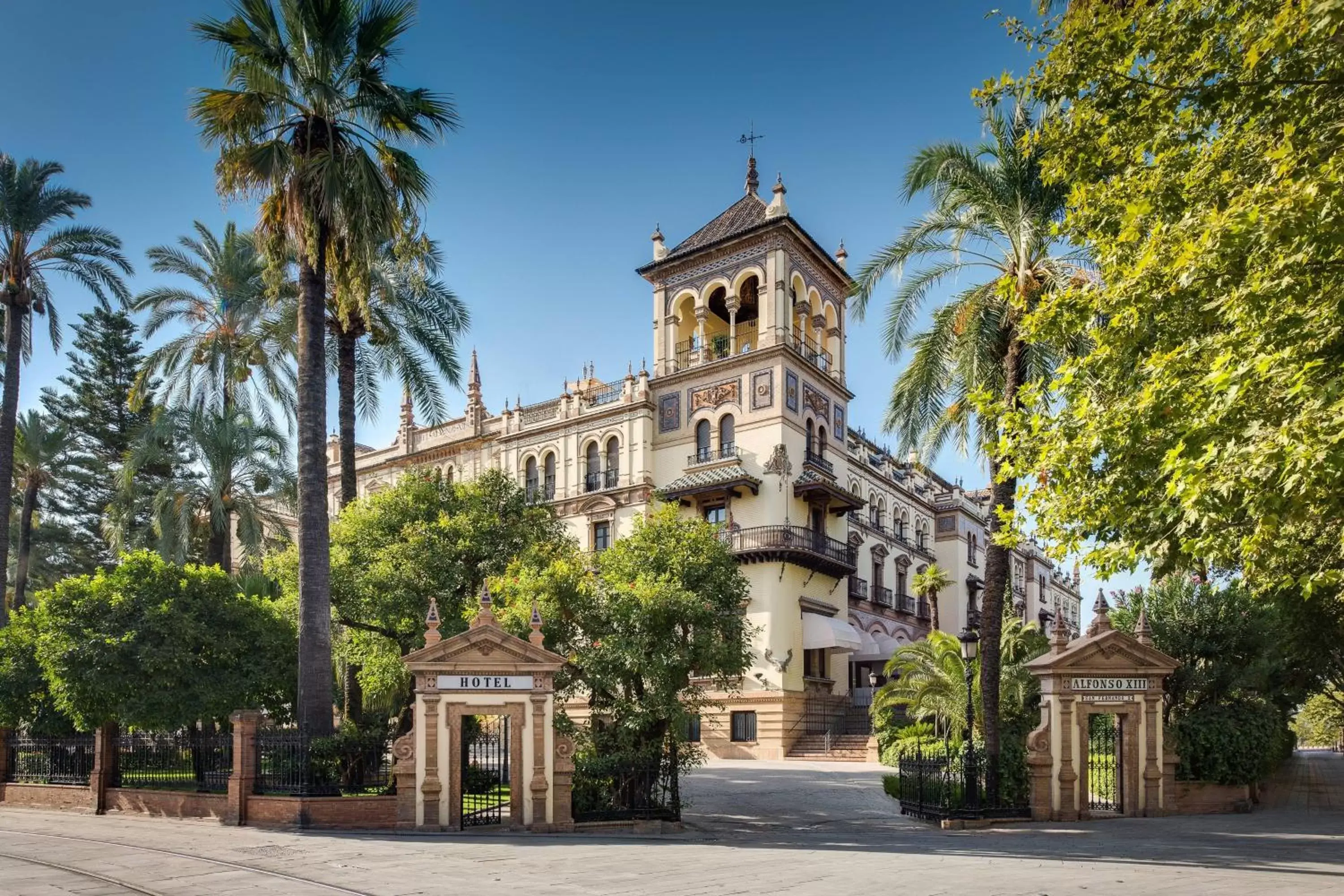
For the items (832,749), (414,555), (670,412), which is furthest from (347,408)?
(832,749)

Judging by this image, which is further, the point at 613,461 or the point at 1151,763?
the point at 613,461

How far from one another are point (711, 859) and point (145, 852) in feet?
26.0

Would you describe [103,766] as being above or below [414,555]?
below

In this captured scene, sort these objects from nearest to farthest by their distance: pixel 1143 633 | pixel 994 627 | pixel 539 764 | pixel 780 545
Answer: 1. pixel 539 764
2. pixel 994 627
3. pixel 1143 633
4. pixel 780 545

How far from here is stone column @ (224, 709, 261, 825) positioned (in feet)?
56.1

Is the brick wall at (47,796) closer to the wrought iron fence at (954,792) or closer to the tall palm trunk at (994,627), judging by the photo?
the wrought iron fence at (954,792)

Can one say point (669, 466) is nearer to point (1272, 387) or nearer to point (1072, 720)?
point (1072, 720)

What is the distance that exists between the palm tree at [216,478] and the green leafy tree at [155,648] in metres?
11.1

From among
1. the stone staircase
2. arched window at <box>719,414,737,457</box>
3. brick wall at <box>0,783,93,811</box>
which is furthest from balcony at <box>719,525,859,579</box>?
brick wall at <box>0,783,93,811</box>

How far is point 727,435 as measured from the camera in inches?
1545

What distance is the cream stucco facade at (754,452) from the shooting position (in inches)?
1475

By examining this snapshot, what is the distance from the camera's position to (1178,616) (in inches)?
870

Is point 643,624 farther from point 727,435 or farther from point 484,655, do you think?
point 727,435

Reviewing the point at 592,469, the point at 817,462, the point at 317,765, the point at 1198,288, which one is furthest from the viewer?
the point at 592,469
